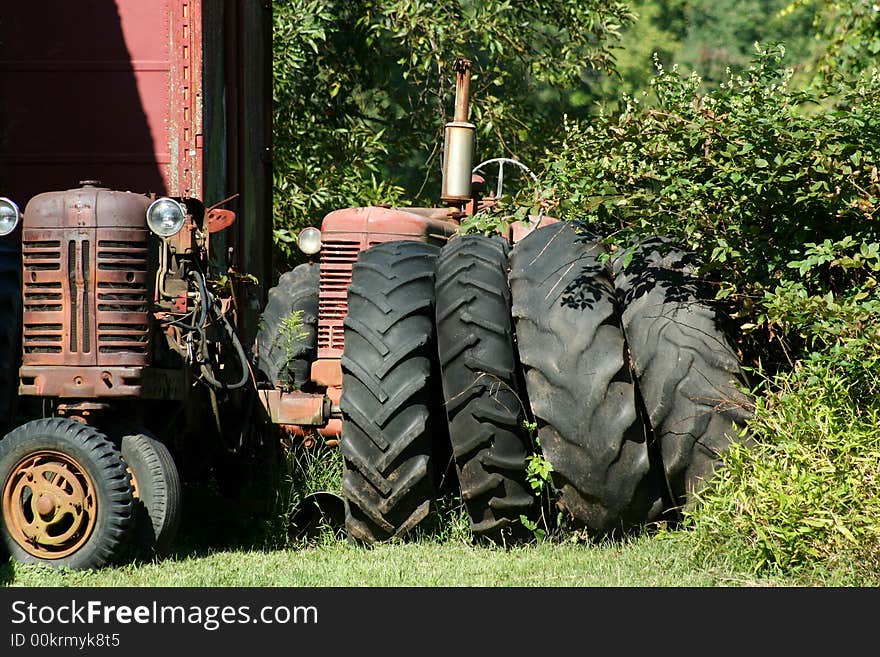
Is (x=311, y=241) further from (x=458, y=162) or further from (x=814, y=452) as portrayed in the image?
(x=814, y=452)

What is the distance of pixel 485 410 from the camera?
598 cm

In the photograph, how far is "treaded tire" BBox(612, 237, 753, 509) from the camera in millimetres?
5836

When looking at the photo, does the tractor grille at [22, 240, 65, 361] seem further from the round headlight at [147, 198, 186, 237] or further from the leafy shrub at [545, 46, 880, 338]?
the leafy shrub at [545, 46, 880, 338]

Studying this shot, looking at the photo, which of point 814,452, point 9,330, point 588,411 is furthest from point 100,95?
point 814,452

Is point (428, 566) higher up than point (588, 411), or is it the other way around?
point (588, 411)

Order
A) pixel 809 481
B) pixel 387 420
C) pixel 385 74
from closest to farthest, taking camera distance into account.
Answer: pixel 809 481 → pixel 387 420 → pixel 385 74

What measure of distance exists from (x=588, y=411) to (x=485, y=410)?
479 millimetres

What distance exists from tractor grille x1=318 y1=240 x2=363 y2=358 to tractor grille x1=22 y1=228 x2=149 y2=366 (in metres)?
1.95

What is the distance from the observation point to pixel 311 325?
8.42 m

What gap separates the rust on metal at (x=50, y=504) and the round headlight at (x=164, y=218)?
1.01 metres

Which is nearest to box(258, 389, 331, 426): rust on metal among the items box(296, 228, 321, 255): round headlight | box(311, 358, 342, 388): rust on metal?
box(311, 358, 342, 388): rust on metal

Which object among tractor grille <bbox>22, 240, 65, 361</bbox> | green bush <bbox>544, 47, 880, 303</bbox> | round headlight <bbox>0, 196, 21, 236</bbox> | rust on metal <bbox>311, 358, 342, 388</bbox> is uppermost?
green bush <bbox>544, 47, 880, 303</bbox>

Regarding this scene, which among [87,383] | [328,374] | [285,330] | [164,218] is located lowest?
[328,374]
